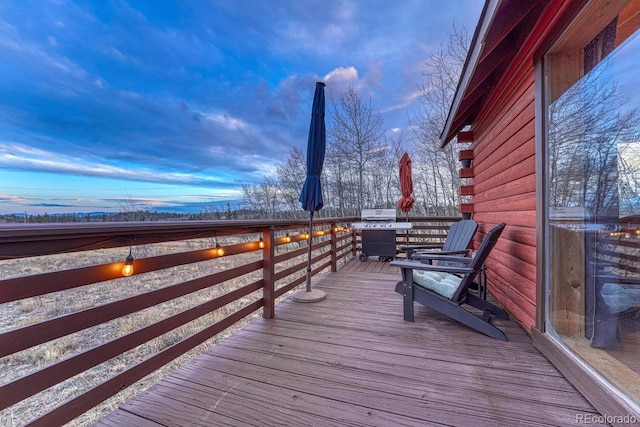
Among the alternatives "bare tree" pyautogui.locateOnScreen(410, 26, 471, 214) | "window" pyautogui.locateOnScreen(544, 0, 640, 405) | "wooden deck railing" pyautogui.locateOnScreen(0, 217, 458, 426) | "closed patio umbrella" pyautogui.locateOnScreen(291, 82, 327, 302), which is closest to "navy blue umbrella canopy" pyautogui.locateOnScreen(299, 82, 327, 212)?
"closed patio umbrella" pyautogui.locateOnScreen(291, 82, 327, 302)

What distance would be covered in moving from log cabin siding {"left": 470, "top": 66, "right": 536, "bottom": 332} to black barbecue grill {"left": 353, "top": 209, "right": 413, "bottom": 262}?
6.70ft

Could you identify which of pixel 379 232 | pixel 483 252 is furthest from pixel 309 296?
pixel 379 232

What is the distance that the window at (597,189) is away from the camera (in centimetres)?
146

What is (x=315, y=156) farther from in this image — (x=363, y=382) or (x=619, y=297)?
(x=619, y=297)

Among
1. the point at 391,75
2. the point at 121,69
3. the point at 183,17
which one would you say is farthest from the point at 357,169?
the point at 121,69

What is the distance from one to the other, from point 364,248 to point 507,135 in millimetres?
3518

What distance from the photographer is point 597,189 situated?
1635mm

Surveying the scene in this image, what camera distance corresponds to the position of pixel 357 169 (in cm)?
915

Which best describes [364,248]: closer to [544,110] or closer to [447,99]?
[544,110]

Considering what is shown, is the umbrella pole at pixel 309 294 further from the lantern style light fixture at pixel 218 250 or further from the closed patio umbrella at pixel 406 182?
the closed patio umbrella at pixel 406 182

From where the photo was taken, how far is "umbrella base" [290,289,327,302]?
314 cm

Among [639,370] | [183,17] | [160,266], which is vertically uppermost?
[183,17]

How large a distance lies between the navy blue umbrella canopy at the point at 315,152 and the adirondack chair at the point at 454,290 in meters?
1.21

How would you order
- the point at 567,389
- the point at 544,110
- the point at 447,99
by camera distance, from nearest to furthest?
the point at 567,389, the point at 544,110, the point at 447,99
